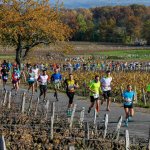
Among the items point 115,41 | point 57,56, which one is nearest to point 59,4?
point 57,56

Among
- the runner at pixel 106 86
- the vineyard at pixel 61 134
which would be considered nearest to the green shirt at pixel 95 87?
the runner at pixel 106 86

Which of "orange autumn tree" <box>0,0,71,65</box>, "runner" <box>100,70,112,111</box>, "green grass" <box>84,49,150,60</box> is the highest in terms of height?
"orange autumn tree" <box>0,0,71,65</box>

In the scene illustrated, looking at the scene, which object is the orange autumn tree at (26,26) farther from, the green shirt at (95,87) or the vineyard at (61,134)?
the vineyard at (61,134)

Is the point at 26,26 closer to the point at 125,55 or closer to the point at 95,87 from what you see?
the point at 95,87

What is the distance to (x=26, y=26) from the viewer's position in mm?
47625

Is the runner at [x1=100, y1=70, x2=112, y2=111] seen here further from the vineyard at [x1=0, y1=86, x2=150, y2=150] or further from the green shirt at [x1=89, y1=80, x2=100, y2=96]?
the vineyard at [x1=0, y1=86, x2=150, y2=150]

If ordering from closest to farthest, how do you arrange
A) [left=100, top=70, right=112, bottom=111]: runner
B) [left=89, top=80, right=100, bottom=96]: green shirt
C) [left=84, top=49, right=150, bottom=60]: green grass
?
[left=89, top=80, right=100, bottom=96]: green shirt → [left=100, top=70, right=112, bottom=111]: runner → [left=84, top=49, right=150, bottom=60]: green grass

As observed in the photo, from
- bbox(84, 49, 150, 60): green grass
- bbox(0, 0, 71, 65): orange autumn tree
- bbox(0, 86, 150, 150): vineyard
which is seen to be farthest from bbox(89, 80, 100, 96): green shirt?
bbox(84, 49, 150, 60): green grass

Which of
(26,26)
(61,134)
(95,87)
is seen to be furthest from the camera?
(26,26)

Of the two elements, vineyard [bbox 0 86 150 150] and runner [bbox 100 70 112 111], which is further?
runner [bbox 100 70 112 111]

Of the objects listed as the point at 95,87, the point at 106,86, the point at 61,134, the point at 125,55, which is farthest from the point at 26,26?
the point at 125,55

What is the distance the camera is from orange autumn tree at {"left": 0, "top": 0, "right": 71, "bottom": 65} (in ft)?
155

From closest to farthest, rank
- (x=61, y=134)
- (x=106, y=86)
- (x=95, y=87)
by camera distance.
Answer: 1. (x=61, y=134)
2. (x=95, y=87)
3. (x=106, y=86)

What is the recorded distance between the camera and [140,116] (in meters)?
23.4
